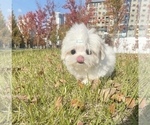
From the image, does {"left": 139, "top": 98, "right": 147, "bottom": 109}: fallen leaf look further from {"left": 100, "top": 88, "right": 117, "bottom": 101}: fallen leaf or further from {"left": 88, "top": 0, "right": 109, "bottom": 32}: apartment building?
{"left": 88, "top": 0, "right": 109, "bottom": 32}: apartment building

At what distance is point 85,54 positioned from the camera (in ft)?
6.26

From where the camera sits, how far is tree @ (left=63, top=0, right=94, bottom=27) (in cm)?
694

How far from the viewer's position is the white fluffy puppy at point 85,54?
190cm

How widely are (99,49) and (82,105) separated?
70 cm

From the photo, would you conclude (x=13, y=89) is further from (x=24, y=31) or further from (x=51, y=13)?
(x=24, y=31)

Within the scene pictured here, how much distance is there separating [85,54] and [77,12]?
224 inches

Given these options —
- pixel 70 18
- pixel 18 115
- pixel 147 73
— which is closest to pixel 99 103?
pixel 18 115

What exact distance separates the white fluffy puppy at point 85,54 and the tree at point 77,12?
4897 mm

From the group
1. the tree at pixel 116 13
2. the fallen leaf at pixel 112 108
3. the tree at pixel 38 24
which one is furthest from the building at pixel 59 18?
the fallen leaf at pixel 112 108

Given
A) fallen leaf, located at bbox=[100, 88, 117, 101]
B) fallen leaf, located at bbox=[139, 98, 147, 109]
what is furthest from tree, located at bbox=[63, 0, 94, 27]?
fallen leaf, located at bbox=[139, 98, 147, 109]

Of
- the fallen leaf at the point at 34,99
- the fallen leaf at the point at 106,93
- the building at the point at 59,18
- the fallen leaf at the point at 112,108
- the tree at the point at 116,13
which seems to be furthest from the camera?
the building at the point at 59,18

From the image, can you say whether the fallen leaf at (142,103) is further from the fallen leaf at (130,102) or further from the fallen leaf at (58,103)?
the fallen leaf at (58,103)

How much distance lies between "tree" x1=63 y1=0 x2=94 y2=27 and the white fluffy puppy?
4897mm

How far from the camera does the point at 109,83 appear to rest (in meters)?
1.95
